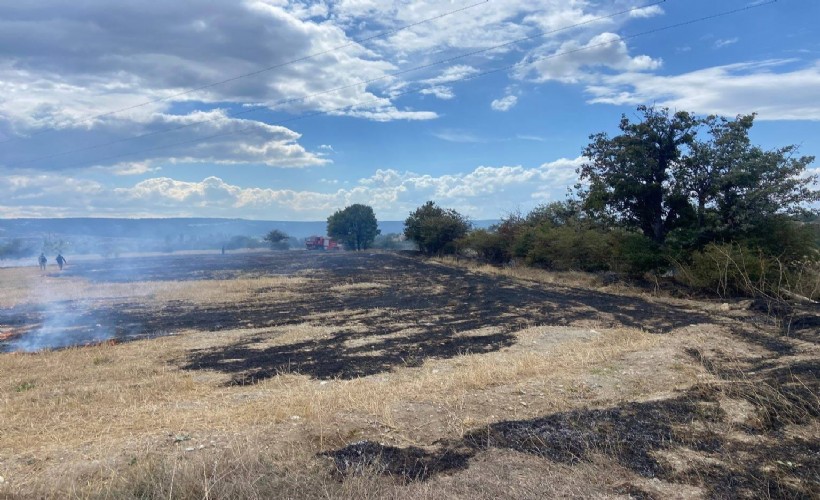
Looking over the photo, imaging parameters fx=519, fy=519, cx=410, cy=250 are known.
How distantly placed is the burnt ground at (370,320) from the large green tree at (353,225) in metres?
68.3

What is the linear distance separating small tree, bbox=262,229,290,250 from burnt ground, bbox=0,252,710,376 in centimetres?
9048

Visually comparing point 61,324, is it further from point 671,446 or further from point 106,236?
point 106,236

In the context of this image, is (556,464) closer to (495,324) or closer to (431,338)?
(431,338)

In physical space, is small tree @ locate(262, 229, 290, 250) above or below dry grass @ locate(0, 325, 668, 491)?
below

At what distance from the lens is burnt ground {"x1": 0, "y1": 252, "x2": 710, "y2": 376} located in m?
11.1

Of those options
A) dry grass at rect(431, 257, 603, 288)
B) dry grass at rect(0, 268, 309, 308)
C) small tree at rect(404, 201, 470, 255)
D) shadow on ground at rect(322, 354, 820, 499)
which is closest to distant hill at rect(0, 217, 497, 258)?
small tree at rect(404, 201, 470, 255)

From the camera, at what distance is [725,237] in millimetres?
19641

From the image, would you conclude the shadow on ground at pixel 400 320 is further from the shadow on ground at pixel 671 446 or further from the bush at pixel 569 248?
the shadow on ground at pixel 671 446

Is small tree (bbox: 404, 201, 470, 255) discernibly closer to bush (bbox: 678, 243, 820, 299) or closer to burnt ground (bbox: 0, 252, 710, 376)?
burnt ground (bbox: 0, 252, 710, 376)

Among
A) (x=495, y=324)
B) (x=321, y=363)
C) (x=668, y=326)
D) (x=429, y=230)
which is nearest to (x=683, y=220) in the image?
(x=668, y=326)

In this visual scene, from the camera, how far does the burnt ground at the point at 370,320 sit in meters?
11.1

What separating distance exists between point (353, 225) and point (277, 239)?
27.6 meters

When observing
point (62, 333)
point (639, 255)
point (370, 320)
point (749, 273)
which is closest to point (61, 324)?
point (62, 333)

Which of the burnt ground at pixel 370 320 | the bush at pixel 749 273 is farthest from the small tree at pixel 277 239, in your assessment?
the bush at pixel 749 273
